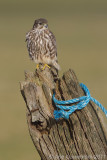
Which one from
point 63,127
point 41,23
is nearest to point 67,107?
point 63,127

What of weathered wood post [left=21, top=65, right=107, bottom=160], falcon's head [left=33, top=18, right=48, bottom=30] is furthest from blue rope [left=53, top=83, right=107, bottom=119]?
falcon's head [left=33, top=18, right=48, bottom=30]

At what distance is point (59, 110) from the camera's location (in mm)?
2994

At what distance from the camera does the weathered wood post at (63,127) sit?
291 centimetres

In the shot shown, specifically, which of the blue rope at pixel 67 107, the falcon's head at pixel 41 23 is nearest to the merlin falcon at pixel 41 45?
the falcon's head at pixel 41 23

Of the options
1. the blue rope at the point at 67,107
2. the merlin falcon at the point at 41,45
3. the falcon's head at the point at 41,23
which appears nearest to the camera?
the blue rope at the point at 67,107

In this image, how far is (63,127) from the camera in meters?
2.99

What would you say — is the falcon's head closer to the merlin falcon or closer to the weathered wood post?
the merlin falcon

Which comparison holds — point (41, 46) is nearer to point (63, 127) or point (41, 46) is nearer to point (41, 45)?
point (41, 45)

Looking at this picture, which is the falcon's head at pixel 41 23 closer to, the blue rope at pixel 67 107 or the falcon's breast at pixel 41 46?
the falcon's breast at pixel 41 46

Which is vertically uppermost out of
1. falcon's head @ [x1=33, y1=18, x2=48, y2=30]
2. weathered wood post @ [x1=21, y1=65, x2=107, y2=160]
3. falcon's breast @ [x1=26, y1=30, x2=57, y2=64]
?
falcon's head @ [x1=33, y1=18, x2=48, y2=30]

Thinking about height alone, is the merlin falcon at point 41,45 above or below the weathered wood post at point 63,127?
above

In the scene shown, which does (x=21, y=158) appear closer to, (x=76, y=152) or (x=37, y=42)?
(x=37, y=42)

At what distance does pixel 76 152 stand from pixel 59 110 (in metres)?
0.33

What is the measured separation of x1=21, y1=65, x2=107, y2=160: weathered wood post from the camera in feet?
9.55
